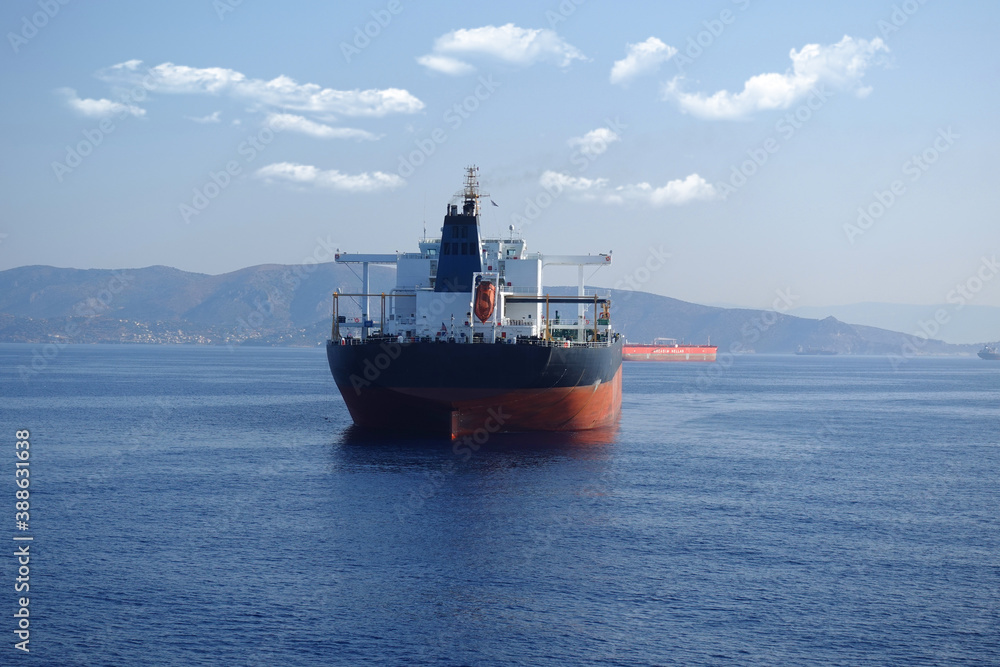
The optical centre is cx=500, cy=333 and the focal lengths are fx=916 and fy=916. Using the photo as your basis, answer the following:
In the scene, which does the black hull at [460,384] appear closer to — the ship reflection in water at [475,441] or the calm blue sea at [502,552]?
the ship reflection in water at [475,441]

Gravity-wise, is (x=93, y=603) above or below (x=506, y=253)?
below

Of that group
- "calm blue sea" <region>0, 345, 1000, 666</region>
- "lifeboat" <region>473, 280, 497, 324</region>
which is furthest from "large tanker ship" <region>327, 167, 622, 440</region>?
"calm blue sea" <region>0, 345, 1000, 666</region>

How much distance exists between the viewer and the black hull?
47.2 metres

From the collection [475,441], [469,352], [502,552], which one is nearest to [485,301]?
[469,352]

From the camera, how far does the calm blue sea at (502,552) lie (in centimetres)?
2041

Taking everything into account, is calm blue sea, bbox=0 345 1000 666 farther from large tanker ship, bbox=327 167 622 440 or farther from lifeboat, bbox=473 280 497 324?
lifeboat, bbox=473 280 497 324

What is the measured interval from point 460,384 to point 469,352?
1.82 meters

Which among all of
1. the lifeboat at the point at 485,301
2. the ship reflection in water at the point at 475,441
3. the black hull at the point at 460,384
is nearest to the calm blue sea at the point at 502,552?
the ship reflection in water at the point at 475,441

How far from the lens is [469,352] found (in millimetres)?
46906

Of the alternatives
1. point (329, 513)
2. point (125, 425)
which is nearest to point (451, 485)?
point (329, 513)

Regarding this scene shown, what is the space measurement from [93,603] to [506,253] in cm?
4277

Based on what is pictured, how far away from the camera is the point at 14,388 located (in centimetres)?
9750

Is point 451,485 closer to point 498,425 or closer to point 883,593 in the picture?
point 498,425

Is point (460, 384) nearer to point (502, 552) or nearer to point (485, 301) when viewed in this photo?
point (485, 301)
